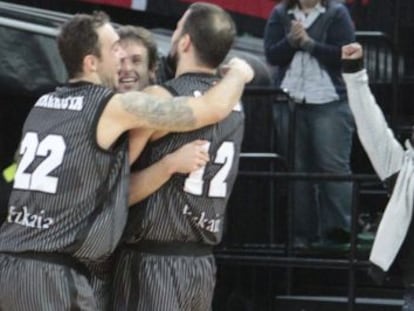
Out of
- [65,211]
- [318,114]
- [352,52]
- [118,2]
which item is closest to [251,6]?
[118,2]

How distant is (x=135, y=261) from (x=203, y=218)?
1.23 ft

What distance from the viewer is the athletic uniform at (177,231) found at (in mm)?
5938

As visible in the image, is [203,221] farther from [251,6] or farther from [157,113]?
[251,6]

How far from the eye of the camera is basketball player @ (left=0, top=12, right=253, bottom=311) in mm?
5723

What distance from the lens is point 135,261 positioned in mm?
5988

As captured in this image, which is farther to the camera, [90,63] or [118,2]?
[118,2]

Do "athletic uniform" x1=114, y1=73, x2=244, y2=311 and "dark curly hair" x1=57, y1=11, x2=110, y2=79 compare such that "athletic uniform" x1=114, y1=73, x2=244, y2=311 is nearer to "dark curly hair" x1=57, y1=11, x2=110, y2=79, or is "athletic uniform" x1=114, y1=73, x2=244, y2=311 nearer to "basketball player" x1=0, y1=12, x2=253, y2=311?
"basketball player" x1=0, y1=12, x2=253, y2=311

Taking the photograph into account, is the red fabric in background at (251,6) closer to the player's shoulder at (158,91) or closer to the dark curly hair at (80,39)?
the player's shoulder at (158,91)

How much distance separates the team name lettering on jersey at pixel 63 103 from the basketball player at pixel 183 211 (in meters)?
0.39

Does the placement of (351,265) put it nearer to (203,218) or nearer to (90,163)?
(203,218)

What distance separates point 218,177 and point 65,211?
77 cm

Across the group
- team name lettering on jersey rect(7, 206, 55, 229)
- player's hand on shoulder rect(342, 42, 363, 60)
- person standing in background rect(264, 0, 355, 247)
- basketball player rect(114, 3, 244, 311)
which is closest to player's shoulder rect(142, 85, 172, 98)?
basketball player rect(114, 3, 244, 311)

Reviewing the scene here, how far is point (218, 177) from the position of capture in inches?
239

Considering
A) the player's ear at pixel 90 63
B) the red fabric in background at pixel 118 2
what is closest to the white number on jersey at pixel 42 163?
the player's ear at pixel 90 63
